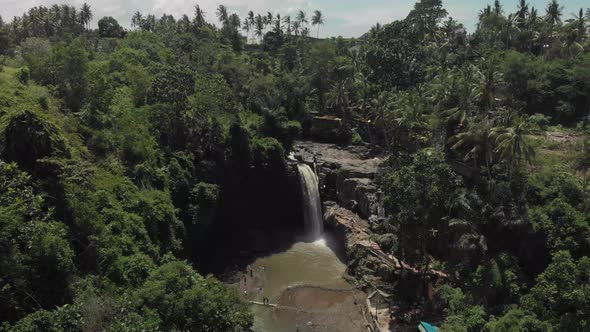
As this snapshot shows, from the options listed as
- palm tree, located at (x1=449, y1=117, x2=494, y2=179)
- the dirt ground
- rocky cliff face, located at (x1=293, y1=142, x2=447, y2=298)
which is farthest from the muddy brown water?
palm tree, located at (x1=449, y1=117, x2=494, y2=179)

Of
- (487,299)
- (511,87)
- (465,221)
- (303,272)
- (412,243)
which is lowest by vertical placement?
(303,272)

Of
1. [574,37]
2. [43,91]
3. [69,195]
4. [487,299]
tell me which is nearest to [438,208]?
[487,299]

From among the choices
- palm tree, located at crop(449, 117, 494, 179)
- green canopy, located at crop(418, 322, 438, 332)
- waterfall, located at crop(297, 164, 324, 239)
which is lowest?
green canopy, located at crop(418, 322, 438, 332)

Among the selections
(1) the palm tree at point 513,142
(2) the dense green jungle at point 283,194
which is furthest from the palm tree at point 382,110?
(1) the palm tree at point 513,142

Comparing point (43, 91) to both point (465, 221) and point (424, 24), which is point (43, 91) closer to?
point (465, 221)

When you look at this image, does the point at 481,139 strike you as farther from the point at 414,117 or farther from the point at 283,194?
the point at 283,194

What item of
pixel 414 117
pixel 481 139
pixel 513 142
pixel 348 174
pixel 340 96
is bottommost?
pixel 348 174

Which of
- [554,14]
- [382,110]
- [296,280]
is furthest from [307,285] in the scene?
[554,14]

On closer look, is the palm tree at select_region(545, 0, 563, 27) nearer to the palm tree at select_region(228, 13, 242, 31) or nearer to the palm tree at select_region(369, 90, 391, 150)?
the palm tree at select_region(369, 90, 391, 150)
